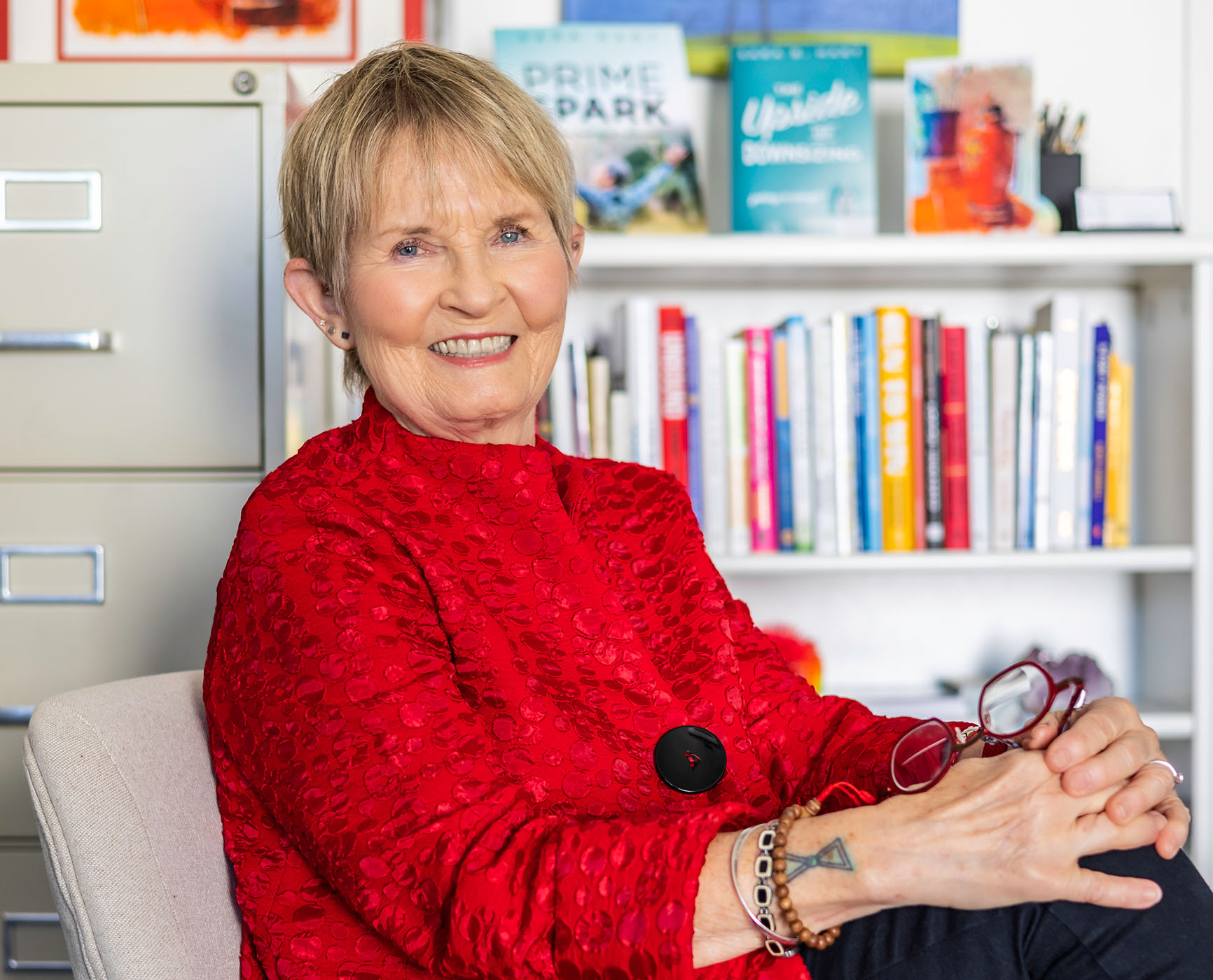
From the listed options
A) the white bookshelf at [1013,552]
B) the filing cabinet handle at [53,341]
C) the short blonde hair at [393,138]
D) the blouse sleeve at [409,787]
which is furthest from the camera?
the white bookshelf at [1013,552]

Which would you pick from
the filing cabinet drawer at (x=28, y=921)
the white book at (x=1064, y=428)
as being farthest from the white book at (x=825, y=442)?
the filing cabinet drawer at (x=28, y=921)

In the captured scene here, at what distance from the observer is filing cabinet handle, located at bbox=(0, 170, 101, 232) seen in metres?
1.27

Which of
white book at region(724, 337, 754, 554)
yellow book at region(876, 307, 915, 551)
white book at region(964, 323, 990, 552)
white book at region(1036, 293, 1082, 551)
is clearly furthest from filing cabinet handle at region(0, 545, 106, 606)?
white book at region(1036, 293, 1082, 551)

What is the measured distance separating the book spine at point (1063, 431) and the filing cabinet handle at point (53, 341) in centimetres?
130

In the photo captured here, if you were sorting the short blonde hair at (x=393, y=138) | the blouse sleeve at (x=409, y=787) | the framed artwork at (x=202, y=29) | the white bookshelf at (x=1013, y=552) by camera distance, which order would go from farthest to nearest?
1. the framed artwork at (x=202, y=29)
2. the white bookshelf at (x=1013, y=552)
3. the short blonde hair at (x=393, y=138)
4. the blouse sleeve at (x=409, y=787)

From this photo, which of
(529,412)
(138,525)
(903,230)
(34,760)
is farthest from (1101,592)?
(34,760)

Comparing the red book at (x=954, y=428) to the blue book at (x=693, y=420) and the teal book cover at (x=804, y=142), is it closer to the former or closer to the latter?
the teal book cover at (x=804, y=142)

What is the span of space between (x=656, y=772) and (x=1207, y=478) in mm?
1080

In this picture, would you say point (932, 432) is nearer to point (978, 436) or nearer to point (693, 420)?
point (978, 436)

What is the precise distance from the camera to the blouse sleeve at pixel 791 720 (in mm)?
1000

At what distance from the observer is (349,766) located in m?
0.73

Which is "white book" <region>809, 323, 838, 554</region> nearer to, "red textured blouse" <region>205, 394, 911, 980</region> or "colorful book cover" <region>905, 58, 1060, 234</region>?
"colorful book cover" <region>905, 58, 1060, 234</region>

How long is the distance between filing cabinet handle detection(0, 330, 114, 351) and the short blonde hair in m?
0.40

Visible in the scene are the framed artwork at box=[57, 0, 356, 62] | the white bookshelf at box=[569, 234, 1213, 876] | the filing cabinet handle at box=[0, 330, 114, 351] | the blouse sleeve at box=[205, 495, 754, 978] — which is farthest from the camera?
the framed artwork at box=[57, 0, 356, 62]
